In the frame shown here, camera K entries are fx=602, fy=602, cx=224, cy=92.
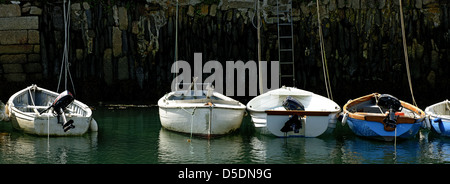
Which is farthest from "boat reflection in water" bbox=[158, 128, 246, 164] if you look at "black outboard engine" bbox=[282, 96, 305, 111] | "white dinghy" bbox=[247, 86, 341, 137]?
"black outboard engine" bbox=[282, 96, 305, 111]

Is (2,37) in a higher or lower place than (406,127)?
higher

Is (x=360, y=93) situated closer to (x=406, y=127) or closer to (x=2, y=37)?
(x=406, y=127)

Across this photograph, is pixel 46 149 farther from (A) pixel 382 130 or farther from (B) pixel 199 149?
(A) pixel 382 130

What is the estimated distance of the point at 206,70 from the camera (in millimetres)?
24547

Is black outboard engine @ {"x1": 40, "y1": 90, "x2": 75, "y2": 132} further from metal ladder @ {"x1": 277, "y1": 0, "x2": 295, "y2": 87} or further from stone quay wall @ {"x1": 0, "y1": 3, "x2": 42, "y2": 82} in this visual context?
metal ladder @ {"x1": 277, "y1": 0, "x2": 295, "y2": 87}

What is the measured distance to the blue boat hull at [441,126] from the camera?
52.7 ft

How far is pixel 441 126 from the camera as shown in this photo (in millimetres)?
16156

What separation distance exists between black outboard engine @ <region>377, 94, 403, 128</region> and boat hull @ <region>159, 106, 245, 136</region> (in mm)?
3818

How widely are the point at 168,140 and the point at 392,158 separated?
229 inches

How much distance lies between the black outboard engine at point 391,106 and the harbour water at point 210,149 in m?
0.57

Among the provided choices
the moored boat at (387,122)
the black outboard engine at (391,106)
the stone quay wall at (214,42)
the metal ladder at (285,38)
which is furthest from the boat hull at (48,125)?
the metal ladder at (285,38)

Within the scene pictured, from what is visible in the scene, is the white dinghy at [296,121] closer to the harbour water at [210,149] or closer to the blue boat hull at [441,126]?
the harbour water at [210,149]

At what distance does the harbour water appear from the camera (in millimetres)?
13312

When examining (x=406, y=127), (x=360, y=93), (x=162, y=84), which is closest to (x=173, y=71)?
(x=162, y=84)
